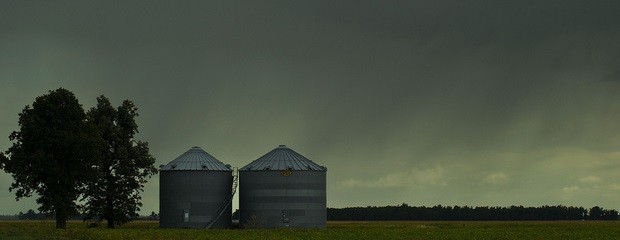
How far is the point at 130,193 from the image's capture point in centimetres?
9062

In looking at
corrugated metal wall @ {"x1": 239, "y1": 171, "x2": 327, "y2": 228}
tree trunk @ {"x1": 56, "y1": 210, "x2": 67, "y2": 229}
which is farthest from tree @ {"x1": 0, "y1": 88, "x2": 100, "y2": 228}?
corrugated metal wall @ {"x1": 239, "y1": 171, "x2": 327, "y2": 228}

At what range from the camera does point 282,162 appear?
9650 centimetres

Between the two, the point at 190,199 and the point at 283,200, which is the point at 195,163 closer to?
the point at 190,199

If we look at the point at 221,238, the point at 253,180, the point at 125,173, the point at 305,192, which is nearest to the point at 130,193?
the point at 125,173

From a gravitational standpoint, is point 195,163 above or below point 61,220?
above

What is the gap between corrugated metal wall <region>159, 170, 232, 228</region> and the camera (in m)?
95.1

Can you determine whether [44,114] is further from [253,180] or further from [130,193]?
[253,180]

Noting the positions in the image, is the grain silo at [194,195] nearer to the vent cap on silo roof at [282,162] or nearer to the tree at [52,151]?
the vent cap on silo roof at [282,162]

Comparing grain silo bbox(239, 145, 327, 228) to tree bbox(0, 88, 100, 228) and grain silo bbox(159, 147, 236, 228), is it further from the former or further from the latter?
tree bbox(0, 88, 100, 228)

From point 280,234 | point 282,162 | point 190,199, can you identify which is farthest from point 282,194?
point 280,234

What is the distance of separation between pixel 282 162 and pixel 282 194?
4.51m

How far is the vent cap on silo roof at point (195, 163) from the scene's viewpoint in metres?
96.7

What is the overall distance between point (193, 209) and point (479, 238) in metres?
42.2

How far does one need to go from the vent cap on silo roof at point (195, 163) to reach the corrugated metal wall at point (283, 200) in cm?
477
